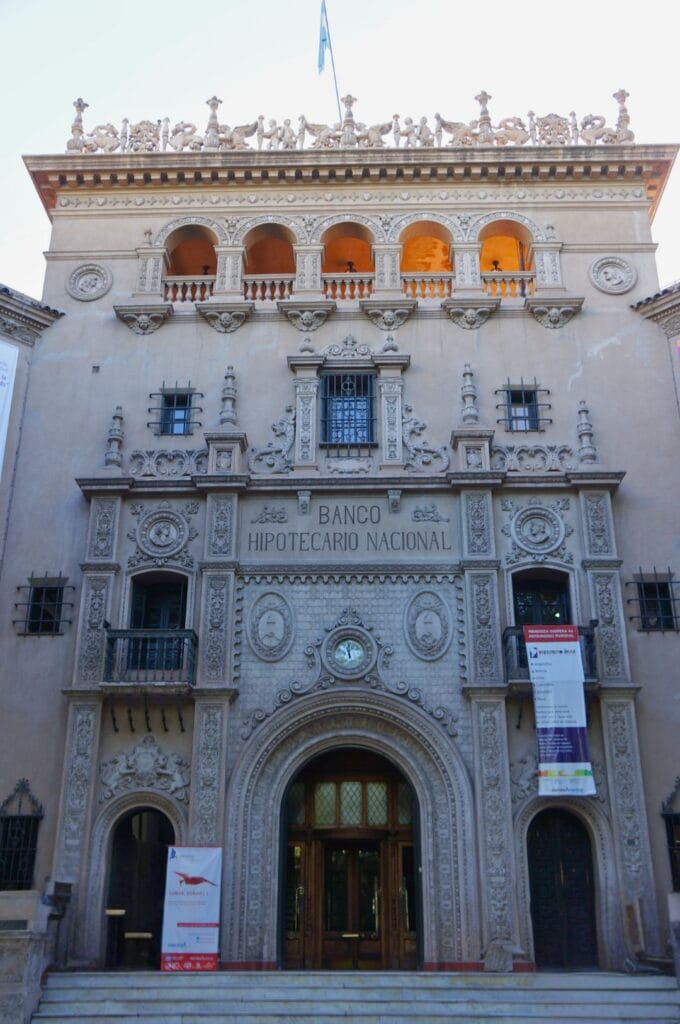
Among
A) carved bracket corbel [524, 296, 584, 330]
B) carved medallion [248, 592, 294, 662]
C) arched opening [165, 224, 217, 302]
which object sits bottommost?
carved medallion [248, 592, 294, 662]

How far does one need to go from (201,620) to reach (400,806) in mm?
5516

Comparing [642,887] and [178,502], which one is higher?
[178,502]

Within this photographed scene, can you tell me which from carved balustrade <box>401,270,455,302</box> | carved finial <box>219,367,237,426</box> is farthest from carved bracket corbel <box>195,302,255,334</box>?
carved balustrade <box>401,270,455,302</box>

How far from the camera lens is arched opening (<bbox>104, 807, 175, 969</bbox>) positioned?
18125 mm

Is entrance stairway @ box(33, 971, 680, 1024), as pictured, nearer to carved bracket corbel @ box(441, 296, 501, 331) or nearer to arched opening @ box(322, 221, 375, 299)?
carved bracket corbel @ box(441, 296, 501, 331)

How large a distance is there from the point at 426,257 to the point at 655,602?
439 inches

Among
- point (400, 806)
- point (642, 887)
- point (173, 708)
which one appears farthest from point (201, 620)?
point (642, 887)

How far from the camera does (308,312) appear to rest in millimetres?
22125

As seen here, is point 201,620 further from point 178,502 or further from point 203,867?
point 203,867

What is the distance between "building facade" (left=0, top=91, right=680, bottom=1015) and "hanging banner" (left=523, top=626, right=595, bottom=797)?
1.30 feet

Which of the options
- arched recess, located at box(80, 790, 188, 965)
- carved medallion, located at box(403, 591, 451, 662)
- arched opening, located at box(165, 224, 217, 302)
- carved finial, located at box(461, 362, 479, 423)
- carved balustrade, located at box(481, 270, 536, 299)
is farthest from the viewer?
arched opening, located at box(165, 224, 217, 302)

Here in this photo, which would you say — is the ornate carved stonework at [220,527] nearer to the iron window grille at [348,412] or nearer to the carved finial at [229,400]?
the carved finial at [229,400]

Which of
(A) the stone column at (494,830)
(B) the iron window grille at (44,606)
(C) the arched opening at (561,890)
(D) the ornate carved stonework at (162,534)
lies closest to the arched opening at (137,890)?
(B) the iron window grille at (44,606)

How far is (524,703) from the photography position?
1875cm
